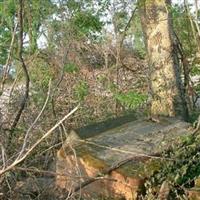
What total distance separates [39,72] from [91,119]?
1.34 m

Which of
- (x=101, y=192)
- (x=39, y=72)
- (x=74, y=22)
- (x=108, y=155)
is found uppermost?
(x=74, y=22)

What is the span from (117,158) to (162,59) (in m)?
3.19

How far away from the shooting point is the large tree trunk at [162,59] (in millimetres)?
8016

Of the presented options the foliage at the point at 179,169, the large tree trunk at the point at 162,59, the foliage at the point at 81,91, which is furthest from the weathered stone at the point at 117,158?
the foliage at the point at 81,91

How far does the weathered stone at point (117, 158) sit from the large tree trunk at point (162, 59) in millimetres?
1691

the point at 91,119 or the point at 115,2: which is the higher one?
the point at 115,2

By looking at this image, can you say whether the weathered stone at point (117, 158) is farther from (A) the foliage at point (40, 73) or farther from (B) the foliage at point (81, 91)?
(A) the foliage at point (40, 73)

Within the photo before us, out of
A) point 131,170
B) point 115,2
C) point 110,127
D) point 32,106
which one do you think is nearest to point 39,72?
point 32,106

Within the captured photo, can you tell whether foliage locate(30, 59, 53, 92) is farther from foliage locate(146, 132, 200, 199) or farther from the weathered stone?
foliage locate(146, 132, 200, 199)

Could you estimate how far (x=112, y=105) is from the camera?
9.66 meters

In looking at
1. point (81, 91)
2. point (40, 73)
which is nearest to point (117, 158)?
point (81, 91)

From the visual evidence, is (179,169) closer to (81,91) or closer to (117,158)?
(117,158)

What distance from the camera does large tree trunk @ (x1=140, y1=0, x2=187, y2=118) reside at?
802 centimetres

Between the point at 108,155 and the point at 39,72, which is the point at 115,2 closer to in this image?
the point at 39,72
